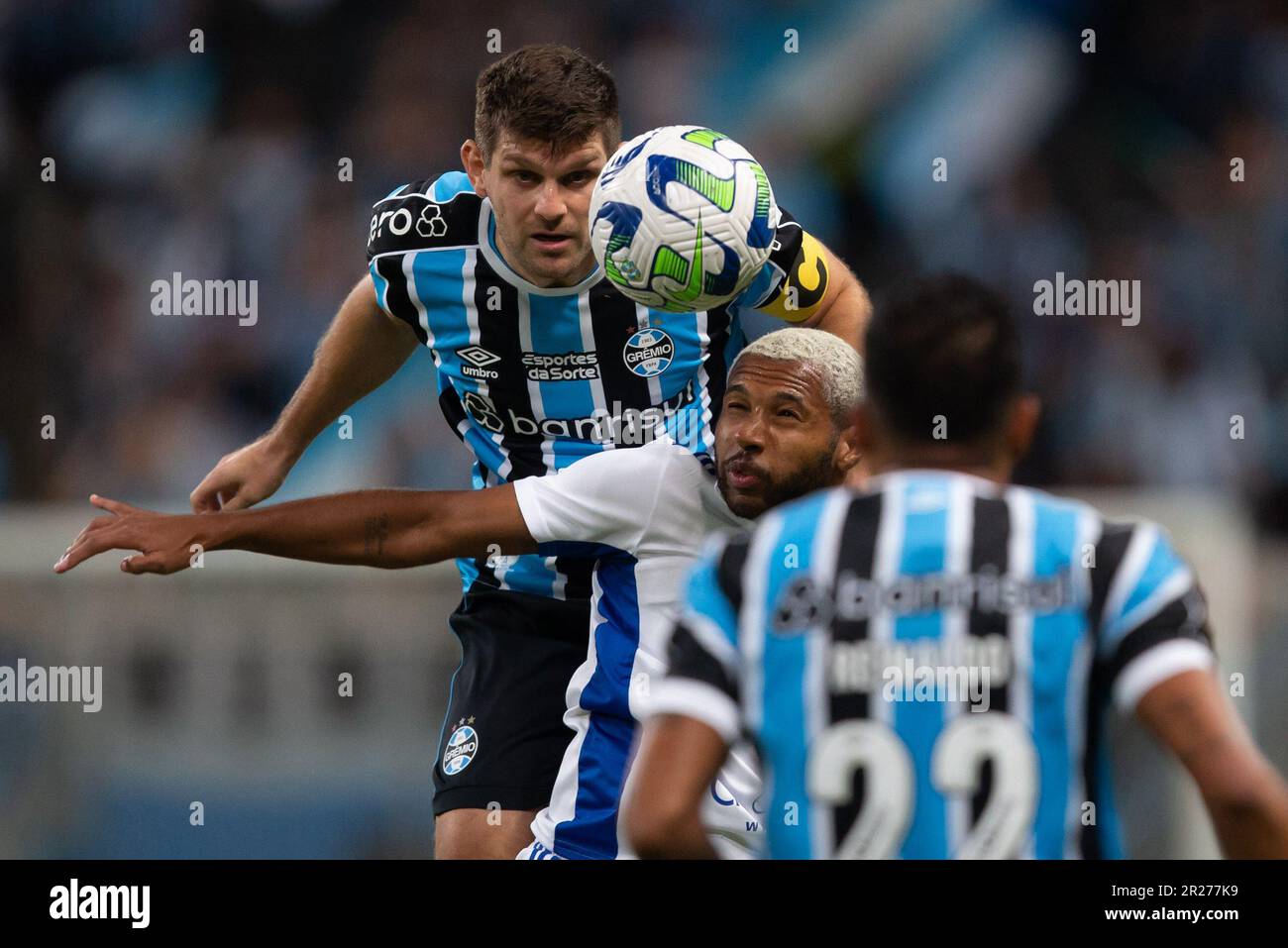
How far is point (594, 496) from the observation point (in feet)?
14.8

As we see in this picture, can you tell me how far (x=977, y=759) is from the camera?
8.47ft

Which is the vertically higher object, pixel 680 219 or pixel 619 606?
pixel 680 219

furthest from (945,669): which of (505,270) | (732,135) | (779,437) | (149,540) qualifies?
(732,135)

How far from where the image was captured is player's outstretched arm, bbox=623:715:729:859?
2.57 metres

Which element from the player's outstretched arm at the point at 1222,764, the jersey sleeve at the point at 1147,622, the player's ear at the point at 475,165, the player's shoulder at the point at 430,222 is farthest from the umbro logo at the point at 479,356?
the player's outstretched arm at the point at 1222,764

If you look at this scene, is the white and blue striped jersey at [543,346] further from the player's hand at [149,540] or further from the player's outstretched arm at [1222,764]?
the player's outstretched arm at [1222,764]

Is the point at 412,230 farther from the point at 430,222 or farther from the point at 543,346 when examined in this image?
the point at 543,346

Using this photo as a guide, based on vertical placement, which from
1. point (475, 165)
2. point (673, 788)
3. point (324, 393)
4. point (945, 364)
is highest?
point (475, 165)

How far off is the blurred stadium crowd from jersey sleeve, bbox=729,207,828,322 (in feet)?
14.6

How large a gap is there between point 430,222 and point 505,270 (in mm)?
282

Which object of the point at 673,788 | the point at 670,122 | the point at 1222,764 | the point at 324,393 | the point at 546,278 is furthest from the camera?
the point at 670,122

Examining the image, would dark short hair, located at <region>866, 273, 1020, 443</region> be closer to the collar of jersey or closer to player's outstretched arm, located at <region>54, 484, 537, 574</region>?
player's outstretched arm, located at <region>54, 484, 537, 574</region>

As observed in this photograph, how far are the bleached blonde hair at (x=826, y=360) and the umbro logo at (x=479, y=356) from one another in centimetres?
98

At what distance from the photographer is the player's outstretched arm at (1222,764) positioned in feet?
8.11
